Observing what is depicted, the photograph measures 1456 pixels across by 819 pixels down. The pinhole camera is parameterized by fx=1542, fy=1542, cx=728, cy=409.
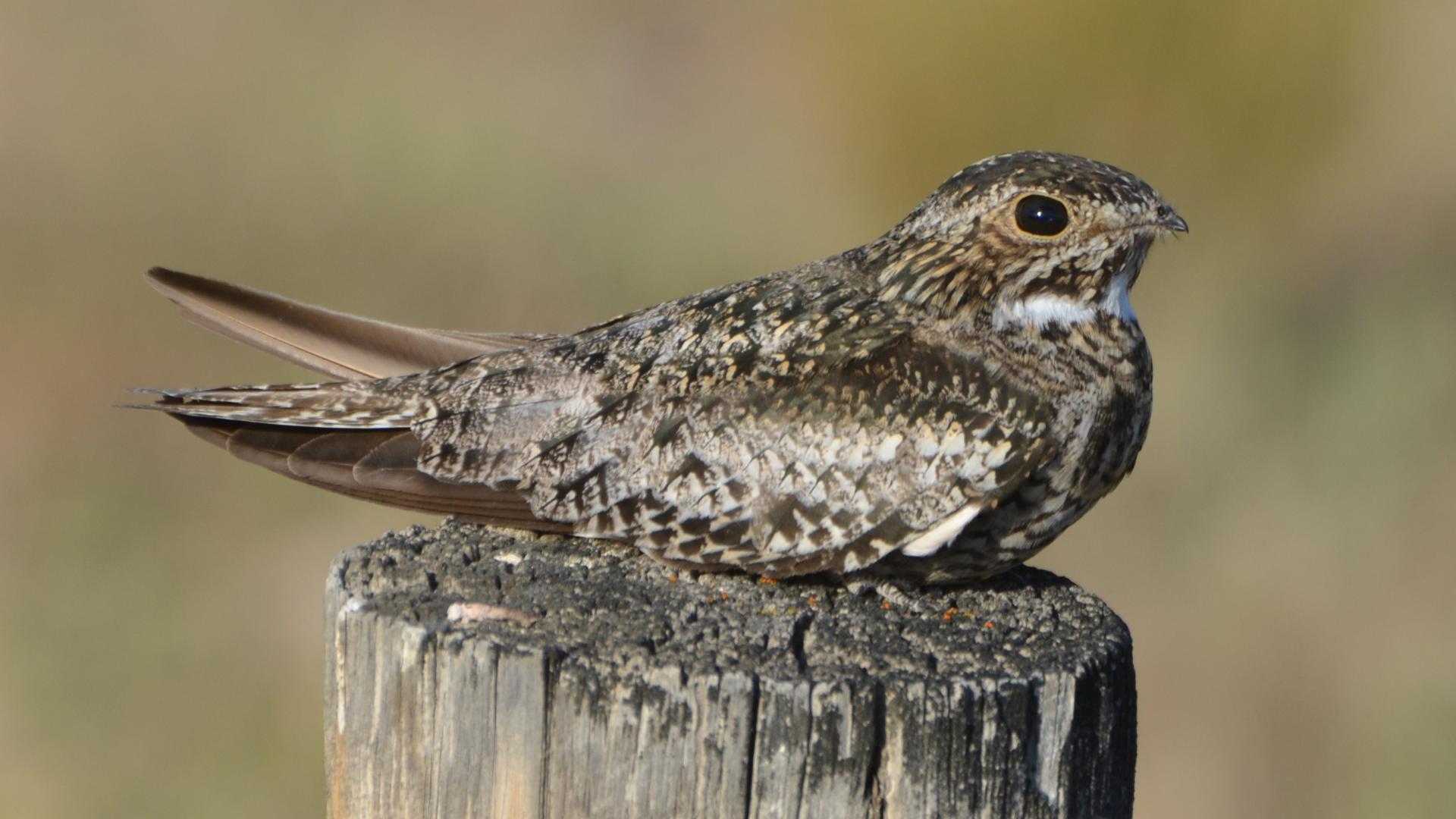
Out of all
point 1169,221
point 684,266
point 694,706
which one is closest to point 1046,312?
point 1169,221

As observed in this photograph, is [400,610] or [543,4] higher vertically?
[543,4]

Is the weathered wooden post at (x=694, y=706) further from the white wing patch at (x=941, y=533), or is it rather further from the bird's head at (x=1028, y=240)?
the bird's head at (x=1028, y=240)

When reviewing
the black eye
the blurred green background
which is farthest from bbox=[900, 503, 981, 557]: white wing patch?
the blurred green background

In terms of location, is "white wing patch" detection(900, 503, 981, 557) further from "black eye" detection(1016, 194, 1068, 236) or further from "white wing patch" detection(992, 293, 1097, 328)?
"black eye" detection(1016, 194, 1068, 236)

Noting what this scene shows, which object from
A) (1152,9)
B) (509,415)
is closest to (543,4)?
(1152,9)

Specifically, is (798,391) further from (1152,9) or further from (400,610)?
(1152,9)

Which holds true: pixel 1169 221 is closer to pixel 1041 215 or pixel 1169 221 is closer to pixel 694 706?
pixel 1041 215
